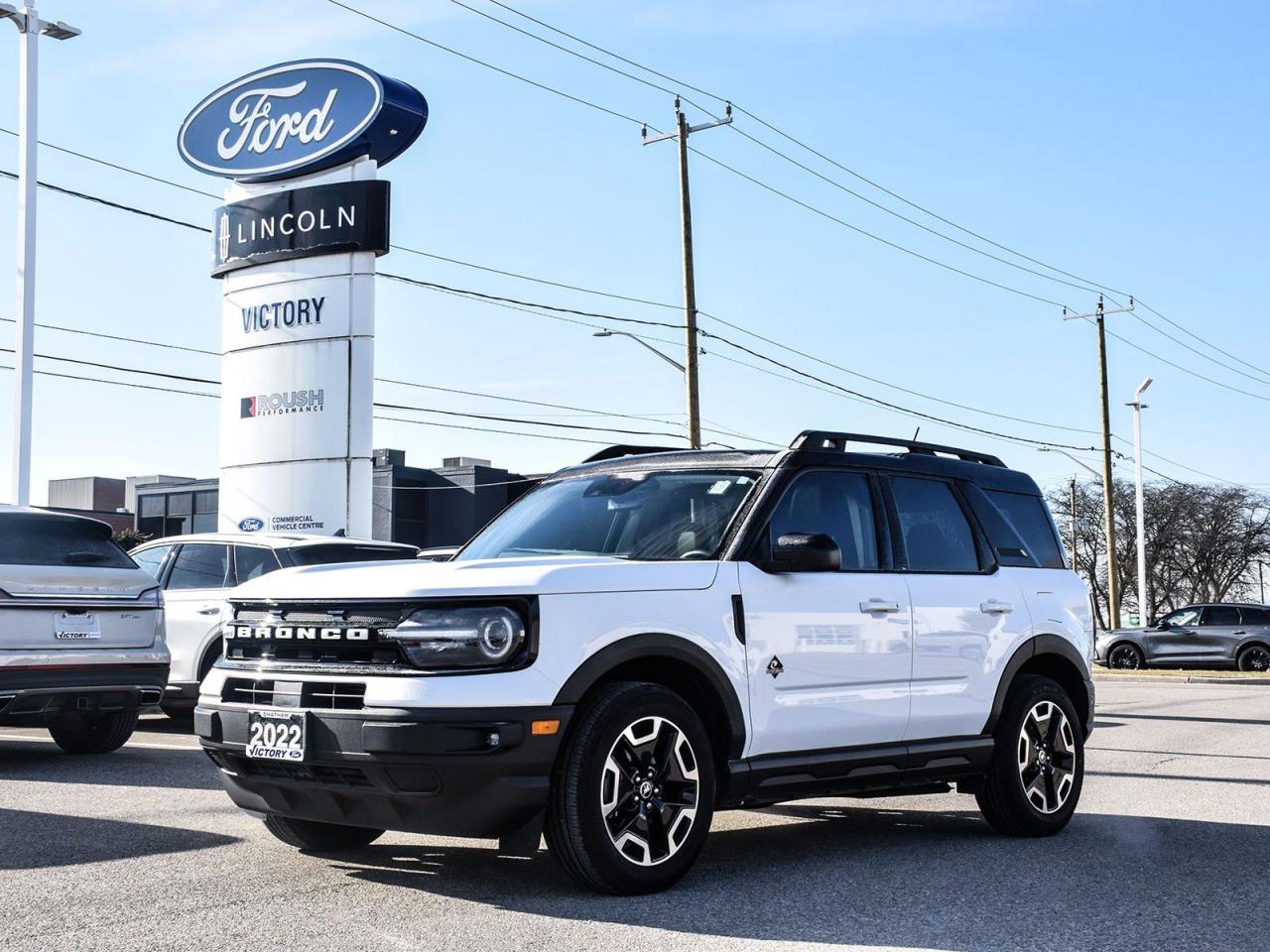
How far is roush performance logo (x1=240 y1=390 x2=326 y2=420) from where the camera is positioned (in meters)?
22.9

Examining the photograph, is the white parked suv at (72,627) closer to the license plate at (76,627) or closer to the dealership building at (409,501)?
the license plate at (76,627)

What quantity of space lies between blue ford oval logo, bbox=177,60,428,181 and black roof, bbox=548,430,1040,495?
54.1 ft

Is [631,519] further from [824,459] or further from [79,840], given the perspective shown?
[79,840]

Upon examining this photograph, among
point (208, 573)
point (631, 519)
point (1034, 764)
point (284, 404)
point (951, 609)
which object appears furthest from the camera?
point (284, 404)

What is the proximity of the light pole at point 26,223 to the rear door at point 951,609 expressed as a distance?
15325 mm

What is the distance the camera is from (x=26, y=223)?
67.7ft

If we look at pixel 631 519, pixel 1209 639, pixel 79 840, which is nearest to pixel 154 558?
pixel 79 840

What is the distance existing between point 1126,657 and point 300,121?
22.2 meters

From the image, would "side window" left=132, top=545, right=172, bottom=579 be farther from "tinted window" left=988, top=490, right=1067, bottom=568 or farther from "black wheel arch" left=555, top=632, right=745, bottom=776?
"black wheel arch" left=555, top=632, right=745, bottom=776

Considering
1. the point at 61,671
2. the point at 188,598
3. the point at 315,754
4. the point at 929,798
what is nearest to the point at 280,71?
the point at 188,598

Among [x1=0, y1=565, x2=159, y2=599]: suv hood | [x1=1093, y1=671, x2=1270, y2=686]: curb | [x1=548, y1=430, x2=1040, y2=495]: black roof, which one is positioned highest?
[x1=548, y1=430, x2=1040, y2=495]: black roof

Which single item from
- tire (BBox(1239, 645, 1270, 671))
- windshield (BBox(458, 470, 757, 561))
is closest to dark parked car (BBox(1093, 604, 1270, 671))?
tire (BBox(1239, 645, 1270, 671))

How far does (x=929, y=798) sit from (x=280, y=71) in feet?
62.2

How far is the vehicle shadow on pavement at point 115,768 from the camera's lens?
372 inches
